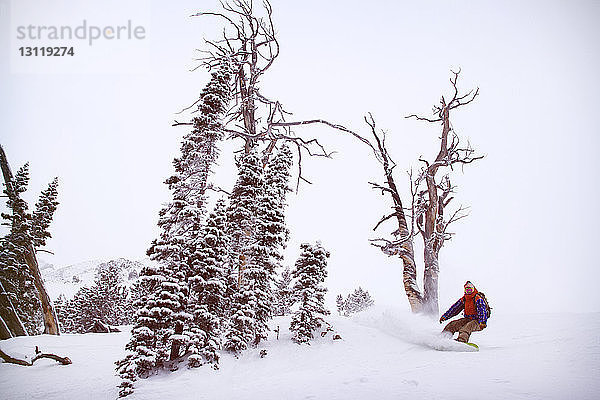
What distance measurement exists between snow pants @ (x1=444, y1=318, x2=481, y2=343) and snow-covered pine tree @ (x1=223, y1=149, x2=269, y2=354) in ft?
A: 22.4

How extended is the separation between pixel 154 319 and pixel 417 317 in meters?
9.58

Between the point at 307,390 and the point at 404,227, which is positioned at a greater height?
the point at 404,227

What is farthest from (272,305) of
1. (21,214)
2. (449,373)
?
(21,214)

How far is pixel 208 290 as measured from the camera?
11.5 metres

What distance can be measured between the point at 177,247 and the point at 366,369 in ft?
22.3

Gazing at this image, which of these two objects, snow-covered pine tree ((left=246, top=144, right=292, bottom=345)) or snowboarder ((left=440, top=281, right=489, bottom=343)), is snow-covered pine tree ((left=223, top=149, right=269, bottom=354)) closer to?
snow-covered pine tree ((left=246, top=144, right=292, bottom=345))

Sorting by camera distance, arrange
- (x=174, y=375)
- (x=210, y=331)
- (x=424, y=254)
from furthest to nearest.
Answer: (x=424, y=254) → (x=210, y=331) → (x=174, y=375)

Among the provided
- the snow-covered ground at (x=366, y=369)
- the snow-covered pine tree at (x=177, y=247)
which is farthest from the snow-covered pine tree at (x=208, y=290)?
the snow-covered ground at (x=366, y=369)

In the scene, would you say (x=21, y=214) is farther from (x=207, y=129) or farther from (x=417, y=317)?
(x=417, y=317)

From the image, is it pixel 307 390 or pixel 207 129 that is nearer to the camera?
pixel 307 390

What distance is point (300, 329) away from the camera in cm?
1282

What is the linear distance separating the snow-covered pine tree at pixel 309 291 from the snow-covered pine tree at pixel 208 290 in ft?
10.1

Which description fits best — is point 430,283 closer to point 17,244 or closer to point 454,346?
point 454,346

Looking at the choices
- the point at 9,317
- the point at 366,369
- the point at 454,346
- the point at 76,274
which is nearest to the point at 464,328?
the point at 454,346
